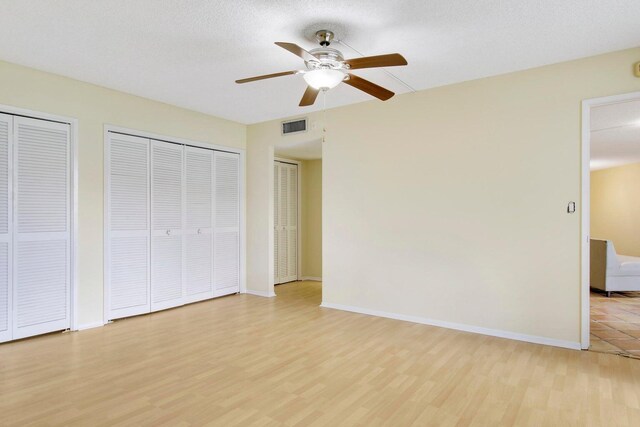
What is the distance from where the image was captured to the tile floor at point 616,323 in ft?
11.1

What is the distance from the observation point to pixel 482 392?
8.32ft

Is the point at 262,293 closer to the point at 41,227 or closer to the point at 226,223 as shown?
the point at 226,223

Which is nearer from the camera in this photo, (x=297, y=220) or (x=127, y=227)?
(x=127, y=227)

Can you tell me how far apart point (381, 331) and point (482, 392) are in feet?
4.65

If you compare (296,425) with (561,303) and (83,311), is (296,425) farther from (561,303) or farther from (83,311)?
(83,311)

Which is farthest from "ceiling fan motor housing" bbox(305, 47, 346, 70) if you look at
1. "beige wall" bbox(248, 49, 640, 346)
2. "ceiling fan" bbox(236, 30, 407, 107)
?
"beige wall" bbox(248, 49, 640, 346)

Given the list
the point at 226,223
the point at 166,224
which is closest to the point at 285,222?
the point at 226,223

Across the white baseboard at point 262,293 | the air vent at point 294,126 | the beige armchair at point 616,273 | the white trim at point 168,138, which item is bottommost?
the white baseboard at point 262,293

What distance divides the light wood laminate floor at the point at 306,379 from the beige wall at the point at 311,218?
292cm

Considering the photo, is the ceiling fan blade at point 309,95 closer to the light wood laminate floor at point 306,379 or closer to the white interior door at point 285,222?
the light wood laminate floor at point 306,379

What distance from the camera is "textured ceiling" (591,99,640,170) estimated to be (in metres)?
4.22

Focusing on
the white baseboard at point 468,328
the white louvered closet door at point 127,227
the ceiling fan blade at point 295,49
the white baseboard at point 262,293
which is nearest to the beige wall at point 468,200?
the white baseboard at point 468,328

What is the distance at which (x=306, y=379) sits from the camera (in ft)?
8.96

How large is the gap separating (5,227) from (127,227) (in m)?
1.12
